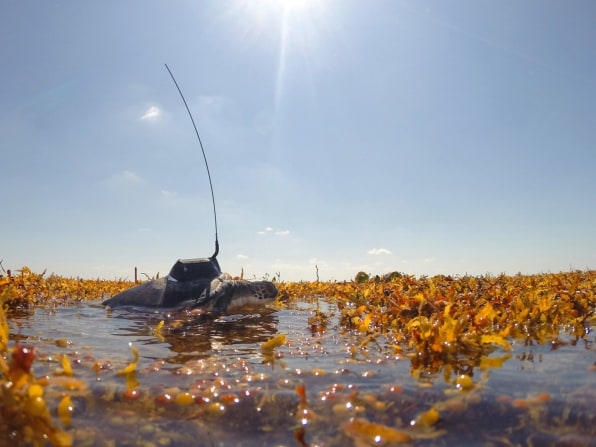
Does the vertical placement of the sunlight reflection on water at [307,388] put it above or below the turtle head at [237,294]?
below

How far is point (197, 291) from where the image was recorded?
776 centimetres

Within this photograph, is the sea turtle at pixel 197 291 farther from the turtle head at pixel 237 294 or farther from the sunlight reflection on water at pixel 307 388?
the sunlight reflection on water at pixel 307 388

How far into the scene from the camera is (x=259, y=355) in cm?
386

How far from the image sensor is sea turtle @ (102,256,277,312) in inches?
294

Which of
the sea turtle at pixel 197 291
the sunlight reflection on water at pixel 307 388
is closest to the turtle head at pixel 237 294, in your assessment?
the sea turtle at pixel 197 291

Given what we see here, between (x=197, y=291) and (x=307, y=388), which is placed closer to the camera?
(x=307, y=388)

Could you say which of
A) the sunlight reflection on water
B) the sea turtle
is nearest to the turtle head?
the sea turtle

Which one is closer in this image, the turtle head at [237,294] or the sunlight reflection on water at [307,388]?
the sunlight reflection on water at [307,388]

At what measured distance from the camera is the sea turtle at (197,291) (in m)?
7.48

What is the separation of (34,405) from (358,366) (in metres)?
2.24

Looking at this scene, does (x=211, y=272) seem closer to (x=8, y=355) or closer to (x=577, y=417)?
(x=8, y=355)

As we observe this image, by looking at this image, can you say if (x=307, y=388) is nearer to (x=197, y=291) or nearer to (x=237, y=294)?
(x=237, y=294)

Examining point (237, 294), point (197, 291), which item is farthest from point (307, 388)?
point (197, 291)

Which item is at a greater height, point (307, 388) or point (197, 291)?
point (197, 291)
